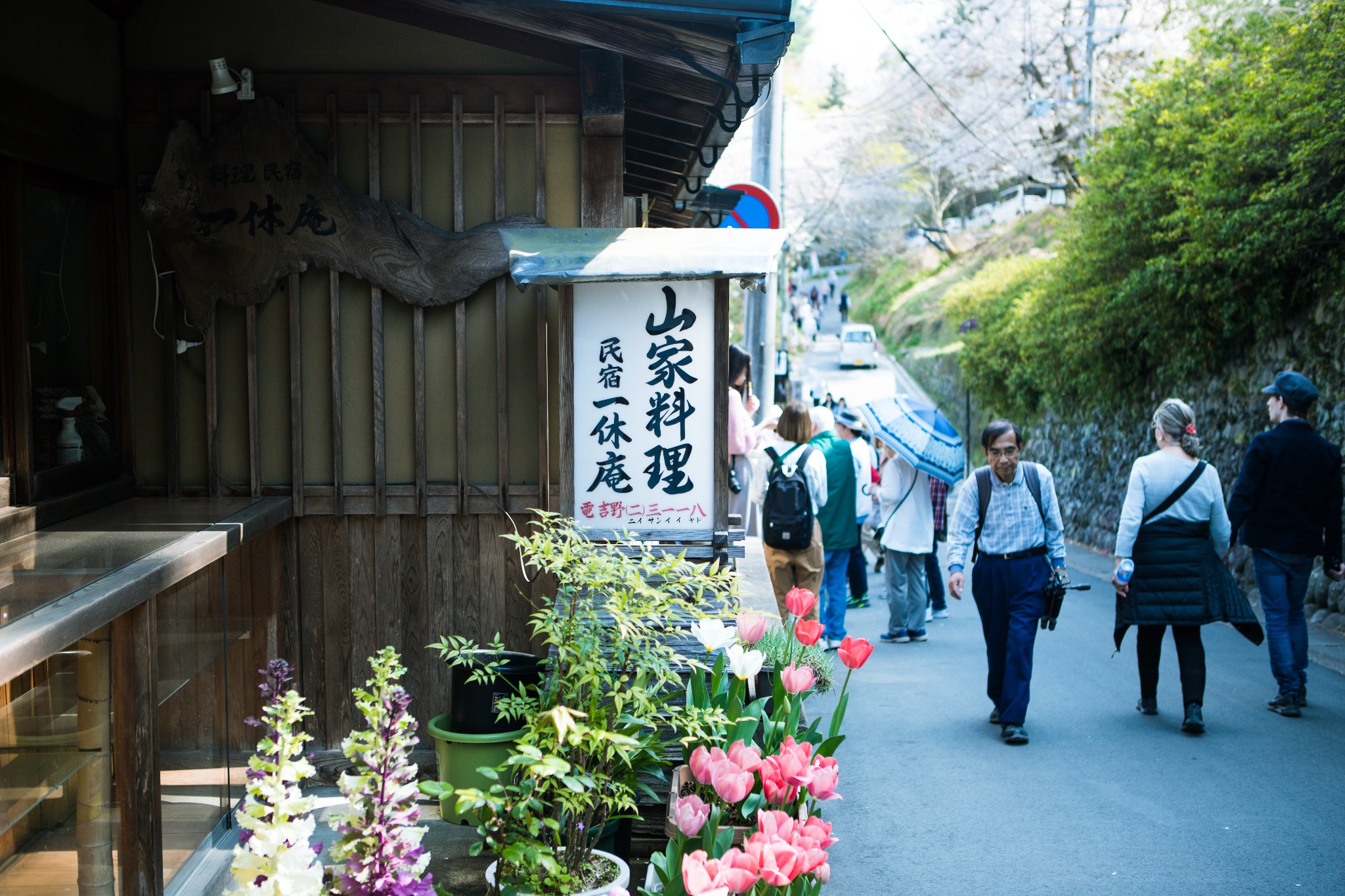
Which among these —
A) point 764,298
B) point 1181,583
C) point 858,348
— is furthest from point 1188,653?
point 858,348

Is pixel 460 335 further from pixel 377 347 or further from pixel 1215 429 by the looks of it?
pixel 1215 429

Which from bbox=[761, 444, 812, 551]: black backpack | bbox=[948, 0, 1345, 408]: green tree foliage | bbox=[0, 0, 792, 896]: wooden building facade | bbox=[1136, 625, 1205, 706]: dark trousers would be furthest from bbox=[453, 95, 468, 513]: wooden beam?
bbox=[948, 0, 1345, 408]: green tree foliage

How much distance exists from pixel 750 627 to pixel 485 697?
65.5 inches

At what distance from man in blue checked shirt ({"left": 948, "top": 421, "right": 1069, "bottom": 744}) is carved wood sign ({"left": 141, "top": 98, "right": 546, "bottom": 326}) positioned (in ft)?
11.3

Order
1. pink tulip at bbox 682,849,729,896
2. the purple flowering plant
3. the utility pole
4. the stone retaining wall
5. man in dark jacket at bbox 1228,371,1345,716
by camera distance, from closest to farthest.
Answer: pink tulip at bbox 682,849,729,896
the purple flowering plant
man in dark jacket at bbox 1228,371,1345,716
the stone retaining wall
the utility pole

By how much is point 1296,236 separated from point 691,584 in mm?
9146

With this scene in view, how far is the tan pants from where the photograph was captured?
8.68 meters

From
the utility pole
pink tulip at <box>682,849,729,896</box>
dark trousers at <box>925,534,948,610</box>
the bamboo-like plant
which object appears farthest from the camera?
the utility pole

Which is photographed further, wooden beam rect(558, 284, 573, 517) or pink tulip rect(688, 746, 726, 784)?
wooden beam rect(558, 284, 573, 517)

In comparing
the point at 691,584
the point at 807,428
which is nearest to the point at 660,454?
the point at 691,584

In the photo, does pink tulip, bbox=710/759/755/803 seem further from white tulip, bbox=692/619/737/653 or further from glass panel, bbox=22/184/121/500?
glass panel, bbox=22/184/121/500

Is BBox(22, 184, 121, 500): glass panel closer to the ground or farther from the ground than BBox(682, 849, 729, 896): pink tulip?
farther from the ground

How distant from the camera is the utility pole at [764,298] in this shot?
13.5 metres

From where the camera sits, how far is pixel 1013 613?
702cm
